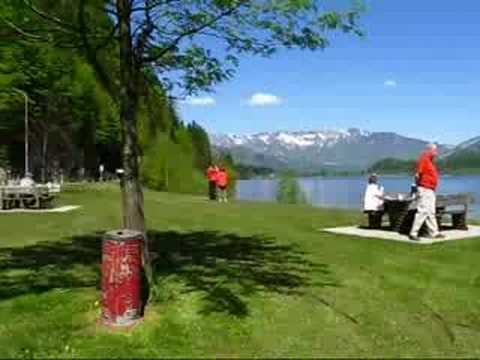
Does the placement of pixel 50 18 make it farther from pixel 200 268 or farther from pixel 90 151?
pixel 90 151

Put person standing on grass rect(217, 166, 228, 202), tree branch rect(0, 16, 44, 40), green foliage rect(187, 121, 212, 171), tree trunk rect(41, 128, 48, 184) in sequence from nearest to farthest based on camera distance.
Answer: tree branch rect(0, 16, 44, 40), person standing on grass rect(217, 166, 228, 202), tree trunk rect(41, 128, 48, 184), green foliage rect(187, 121, 212, 171)

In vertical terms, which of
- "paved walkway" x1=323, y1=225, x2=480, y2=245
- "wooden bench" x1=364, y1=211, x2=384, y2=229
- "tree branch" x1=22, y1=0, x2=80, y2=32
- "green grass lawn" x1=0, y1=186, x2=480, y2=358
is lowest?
"green grass lawn" x1=0, y1=186, x2=480, y2=358

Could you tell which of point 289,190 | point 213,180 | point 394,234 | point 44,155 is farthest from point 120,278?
point 44,155

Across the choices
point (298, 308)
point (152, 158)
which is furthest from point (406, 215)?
point (152, 158)

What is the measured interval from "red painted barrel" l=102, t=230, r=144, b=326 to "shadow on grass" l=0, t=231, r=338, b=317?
1058mm

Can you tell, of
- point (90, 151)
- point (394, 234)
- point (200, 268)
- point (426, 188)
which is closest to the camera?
point (200, 268)

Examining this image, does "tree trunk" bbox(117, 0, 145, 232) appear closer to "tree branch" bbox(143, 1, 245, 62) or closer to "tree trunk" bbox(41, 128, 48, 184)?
"tree branch" bbox(143, 1, 245, 62)

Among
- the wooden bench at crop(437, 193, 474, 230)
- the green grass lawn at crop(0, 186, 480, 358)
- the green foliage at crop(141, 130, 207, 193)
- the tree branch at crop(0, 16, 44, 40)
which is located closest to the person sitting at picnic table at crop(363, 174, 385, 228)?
the wooden bench at crop(437, 193, 474, 230)

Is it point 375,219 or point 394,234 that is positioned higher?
point 375,219

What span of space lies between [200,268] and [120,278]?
398 centimetres

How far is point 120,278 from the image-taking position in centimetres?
907

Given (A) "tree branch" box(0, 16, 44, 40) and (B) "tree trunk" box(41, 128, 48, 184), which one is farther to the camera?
(B) "tree trunk" box(41, 128, 48, 184)

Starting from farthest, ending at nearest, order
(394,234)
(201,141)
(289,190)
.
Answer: (201,141) < (289,190) < (394,234)

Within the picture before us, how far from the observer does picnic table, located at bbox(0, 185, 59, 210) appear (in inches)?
1135
